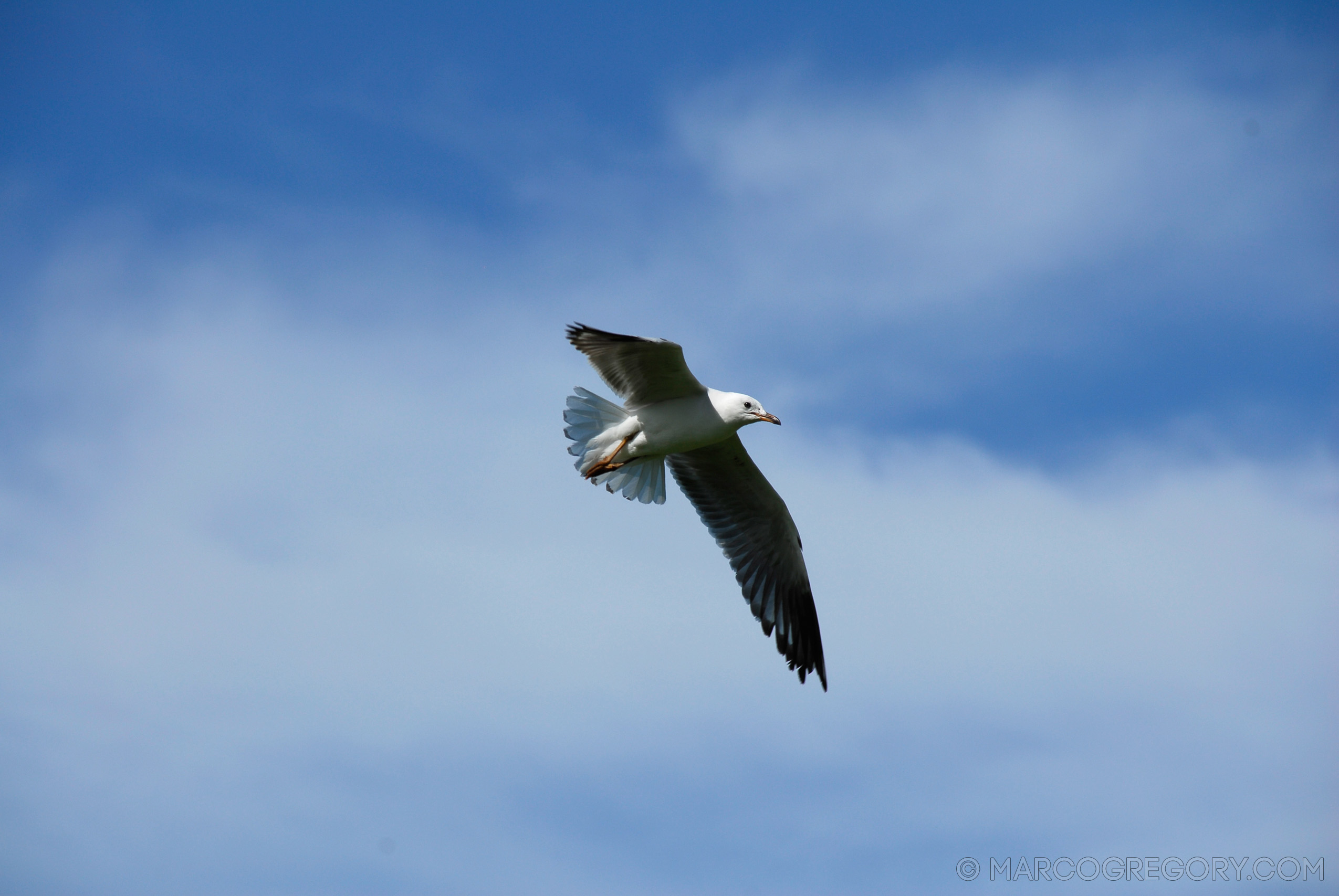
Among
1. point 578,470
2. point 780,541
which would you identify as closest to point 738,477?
point 780,541

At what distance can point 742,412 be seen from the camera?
29.1ft

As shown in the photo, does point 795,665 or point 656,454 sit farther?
point 795,665

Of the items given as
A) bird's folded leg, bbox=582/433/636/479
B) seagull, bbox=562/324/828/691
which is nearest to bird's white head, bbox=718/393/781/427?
seagull, bbox=562/324/828/691

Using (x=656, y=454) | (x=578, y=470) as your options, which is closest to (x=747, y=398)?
(x=656, y=454)

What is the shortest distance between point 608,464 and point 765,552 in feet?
6.75

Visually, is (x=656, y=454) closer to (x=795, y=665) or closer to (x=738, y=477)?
(x=738, y=477)

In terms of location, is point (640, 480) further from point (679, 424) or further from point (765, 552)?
point (765, 552)

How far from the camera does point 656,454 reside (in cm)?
921

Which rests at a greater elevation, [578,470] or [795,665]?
[578,470]

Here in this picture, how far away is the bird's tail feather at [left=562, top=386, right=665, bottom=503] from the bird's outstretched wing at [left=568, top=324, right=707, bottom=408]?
177 mm

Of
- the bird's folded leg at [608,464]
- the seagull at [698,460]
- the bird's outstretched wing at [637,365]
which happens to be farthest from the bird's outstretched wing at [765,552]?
the bird's outstretched wing at [637,365]

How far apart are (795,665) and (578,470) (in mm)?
2894

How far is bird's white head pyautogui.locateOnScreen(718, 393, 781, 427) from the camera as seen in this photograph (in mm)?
8844

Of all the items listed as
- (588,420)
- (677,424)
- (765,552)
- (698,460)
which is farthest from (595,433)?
(765,552)
